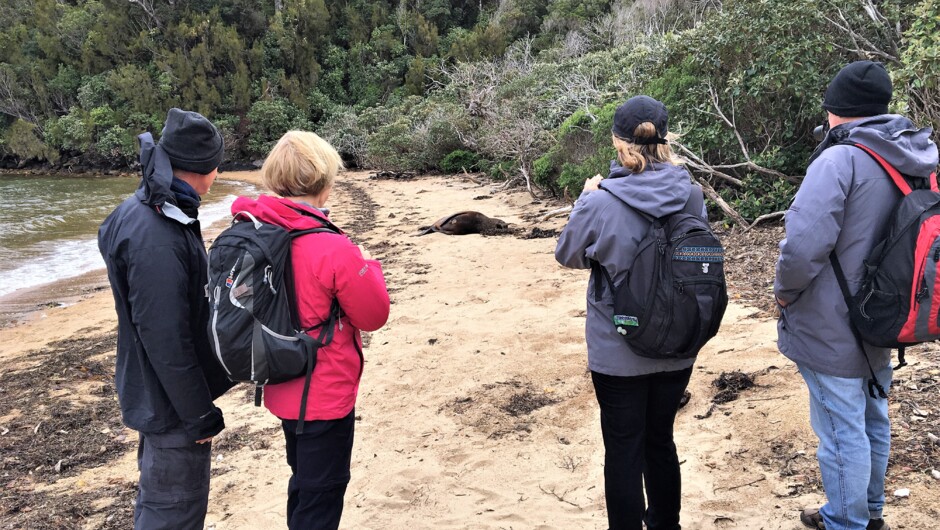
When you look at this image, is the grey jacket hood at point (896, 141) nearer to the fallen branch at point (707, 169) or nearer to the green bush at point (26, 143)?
the fallen branch at point (707, 169)

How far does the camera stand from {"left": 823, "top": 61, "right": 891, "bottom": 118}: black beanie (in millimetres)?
2115

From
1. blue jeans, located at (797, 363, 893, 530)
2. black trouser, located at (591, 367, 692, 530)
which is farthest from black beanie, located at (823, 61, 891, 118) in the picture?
black trouser, located at (591, 367, 692, 530)

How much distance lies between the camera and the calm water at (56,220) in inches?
446

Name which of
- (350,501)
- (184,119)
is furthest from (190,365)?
(350,501)

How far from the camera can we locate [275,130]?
3506cm

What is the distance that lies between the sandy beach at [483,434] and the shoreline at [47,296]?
6.84ft

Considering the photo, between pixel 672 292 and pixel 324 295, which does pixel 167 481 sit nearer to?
pixel 324 295

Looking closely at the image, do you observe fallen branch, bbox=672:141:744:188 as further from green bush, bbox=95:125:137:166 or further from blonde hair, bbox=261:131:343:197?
green bush, bbox=95:125:137:166

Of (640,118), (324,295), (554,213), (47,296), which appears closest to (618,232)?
(640,118)

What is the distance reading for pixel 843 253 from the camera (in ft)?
6.98

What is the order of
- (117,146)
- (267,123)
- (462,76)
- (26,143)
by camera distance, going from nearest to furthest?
1. (462,76)
2. (117,146)
3. (26,143)
4. (267,123)

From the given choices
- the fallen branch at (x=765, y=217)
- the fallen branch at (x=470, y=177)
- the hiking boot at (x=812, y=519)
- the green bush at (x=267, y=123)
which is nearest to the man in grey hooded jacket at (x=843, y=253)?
the hiking boot at (x=812, y=519)

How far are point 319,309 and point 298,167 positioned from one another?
480mm

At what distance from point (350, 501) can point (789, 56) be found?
6679 millimetres
